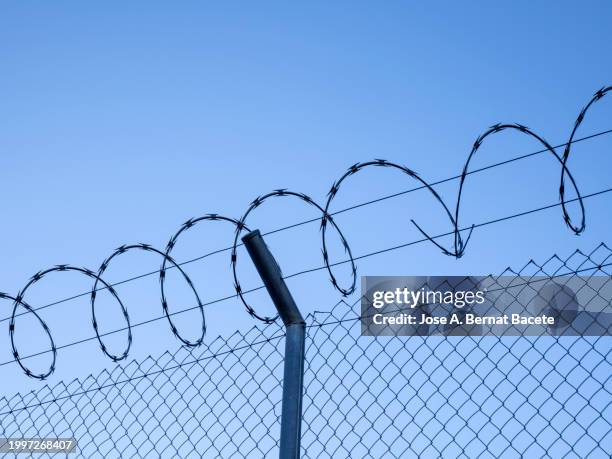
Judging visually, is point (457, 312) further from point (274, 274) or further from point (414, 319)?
point (274, 274)

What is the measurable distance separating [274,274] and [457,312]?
2.52ft

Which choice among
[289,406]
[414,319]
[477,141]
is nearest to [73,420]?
[289,406]

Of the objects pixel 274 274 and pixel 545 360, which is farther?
pixel 274 274

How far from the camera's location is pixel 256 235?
3.85 meters

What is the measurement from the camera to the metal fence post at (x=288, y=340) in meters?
3.53

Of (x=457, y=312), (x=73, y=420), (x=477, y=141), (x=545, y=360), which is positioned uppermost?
(x=477, y=141)

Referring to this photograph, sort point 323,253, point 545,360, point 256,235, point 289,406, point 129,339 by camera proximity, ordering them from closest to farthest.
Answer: point 545,360, point 289,406, point 256,235, point 323,253, point 129,339

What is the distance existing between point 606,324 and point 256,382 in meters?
1.53

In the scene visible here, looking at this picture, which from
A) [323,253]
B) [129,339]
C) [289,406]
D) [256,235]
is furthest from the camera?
[129,339]

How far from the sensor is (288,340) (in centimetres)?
371

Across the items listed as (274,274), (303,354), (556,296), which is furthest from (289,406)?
(556,296)

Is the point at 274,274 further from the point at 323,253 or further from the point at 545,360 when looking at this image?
the point at 545,360

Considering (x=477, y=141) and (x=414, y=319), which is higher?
(x=477, y=141)

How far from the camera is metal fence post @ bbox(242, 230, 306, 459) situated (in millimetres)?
3531
